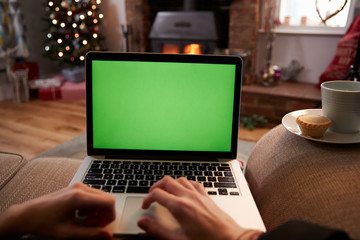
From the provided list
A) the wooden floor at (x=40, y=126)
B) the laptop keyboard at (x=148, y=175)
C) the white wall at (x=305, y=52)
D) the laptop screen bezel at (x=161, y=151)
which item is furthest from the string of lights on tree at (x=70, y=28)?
the laptop keyboard at (x=148, y=175)

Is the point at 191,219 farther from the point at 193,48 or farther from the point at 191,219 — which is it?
the point at 193,48

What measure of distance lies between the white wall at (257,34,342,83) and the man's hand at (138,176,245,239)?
296cm

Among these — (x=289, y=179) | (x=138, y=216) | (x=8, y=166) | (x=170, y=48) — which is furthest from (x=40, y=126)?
(x=289, y=179)

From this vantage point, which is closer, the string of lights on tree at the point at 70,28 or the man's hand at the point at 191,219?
the man's hand at the point at 191,219

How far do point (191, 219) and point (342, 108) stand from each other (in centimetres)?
Answer: 48

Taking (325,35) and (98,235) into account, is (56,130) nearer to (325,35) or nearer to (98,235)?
(98,235)

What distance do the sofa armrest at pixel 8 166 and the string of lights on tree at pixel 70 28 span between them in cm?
282

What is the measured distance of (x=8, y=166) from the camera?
0.85 metres

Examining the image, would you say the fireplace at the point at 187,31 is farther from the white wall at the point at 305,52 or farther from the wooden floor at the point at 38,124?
the wooden floor at the point at 38,124

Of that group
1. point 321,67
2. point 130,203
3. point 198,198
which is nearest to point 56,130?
point 130,203

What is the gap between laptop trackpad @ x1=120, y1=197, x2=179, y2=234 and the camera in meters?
0.54

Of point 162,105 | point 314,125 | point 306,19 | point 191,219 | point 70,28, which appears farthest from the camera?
point 70,28

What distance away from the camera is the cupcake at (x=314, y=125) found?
2.34 ft

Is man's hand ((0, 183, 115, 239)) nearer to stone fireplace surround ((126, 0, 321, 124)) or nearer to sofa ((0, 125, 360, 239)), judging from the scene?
sofa ((0, 125, 360, 239))
